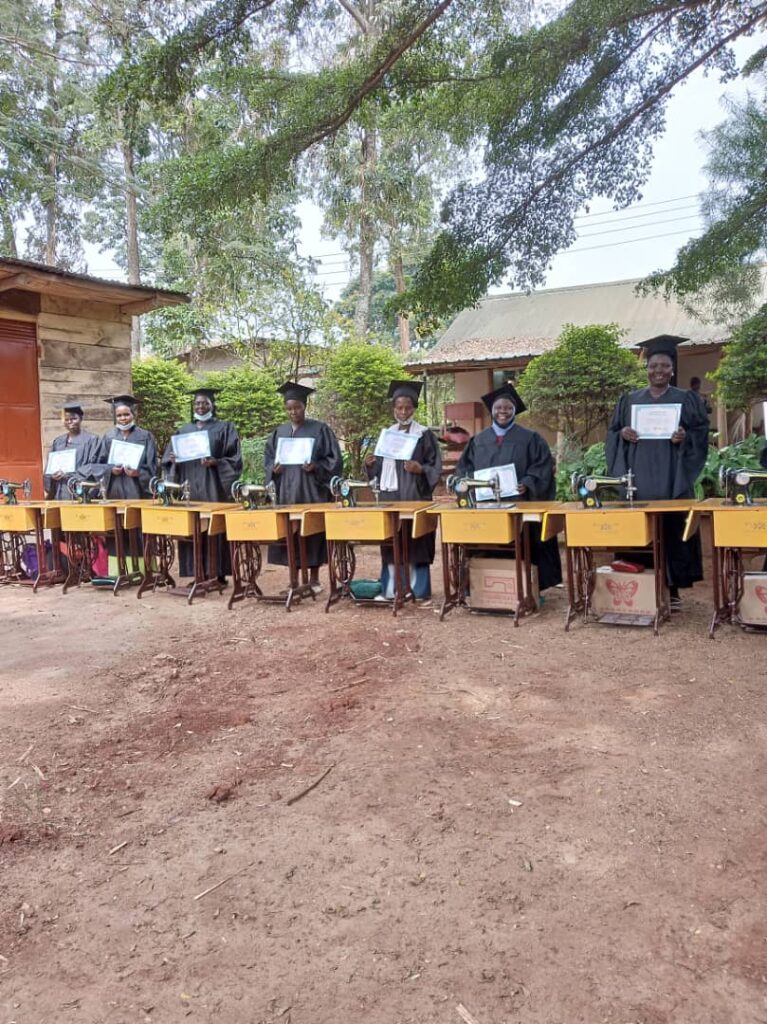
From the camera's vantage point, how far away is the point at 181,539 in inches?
297

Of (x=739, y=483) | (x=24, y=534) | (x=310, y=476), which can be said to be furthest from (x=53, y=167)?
(x=739, y=483)

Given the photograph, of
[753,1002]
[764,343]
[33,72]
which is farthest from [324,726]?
[33,72]

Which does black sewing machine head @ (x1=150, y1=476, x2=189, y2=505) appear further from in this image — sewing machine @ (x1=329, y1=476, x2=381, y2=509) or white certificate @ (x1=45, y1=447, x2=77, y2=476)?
sewing machine @ (x1=329, y1=476, x2=381, y2=509)

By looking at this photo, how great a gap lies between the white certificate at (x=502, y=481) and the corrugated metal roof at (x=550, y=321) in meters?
9.59

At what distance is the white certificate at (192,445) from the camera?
7.48 metres

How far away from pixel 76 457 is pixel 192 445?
5.22 ft

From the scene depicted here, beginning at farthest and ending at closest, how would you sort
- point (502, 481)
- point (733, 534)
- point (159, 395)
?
point (159, 395) < point (502, 481) < point (733, 534)

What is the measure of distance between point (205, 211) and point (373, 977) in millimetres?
7213

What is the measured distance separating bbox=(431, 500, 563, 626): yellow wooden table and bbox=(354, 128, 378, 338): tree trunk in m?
11.9

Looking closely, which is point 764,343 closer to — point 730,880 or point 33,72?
point 730,880

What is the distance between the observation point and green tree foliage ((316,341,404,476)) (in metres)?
12.8

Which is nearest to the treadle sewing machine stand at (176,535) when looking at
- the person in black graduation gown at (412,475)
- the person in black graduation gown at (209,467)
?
the person in black graduation gown at (209,467)

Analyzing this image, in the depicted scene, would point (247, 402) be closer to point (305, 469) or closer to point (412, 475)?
point (305, 469)

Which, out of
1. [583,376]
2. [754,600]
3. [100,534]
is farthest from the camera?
[583,376]
